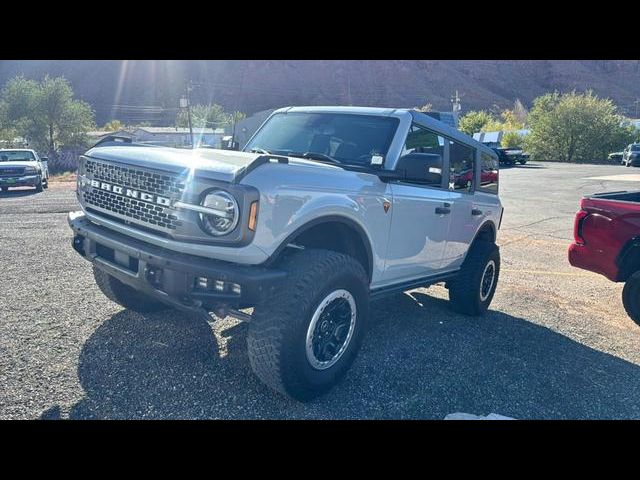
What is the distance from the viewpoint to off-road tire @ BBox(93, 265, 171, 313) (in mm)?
4152

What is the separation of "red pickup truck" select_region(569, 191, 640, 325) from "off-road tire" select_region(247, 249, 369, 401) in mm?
3682

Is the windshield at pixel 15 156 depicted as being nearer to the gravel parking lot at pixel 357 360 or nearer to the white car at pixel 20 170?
Answer: the white car at pixel 20 170

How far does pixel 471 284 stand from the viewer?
16.6ft

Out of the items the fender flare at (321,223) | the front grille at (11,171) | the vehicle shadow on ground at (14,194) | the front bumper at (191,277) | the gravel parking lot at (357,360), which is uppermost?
the fender flare at (321,223)

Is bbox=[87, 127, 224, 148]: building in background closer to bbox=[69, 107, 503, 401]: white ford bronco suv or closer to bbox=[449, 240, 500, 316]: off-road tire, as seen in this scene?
bbox=[69, 107, 503, 401]: white ford bronco suv

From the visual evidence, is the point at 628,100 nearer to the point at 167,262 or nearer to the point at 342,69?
the point at 342,69

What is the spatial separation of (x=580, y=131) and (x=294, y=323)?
50.4m

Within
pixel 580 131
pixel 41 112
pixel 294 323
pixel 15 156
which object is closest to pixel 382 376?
pixel 294 323

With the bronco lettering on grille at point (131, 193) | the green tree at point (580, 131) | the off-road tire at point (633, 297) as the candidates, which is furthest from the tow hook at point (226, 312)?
the green tree at point (580, 131)

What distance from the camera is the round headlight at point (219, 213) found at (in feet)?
9.07

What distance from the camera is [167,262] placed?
2.82 m

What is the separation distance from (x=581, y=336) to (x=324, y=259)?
10.8 feet

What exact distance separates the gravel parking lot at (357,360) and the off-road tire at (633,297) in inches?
6.7
